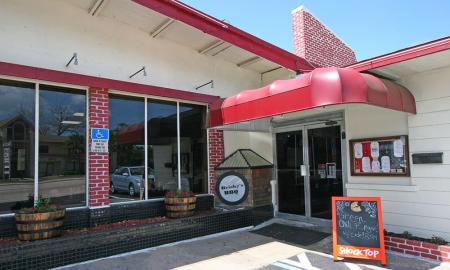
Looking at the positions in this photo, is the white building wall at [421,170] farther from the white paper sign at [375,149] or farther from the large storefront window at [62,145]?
the large storefront window at [62,145]

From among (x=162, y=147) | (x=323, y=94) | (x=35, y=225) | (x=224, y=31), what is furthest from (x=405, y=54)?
(x=35, y=225)

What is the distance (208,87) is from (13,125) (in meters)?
3.99

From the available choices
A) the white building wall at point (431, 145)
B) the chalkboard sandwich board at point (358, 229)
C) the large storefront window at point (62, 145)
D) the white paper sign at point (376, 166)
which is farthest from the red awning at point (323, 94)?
the large storefront window at point (62, 145)

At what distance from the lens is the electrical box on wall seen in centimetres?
529

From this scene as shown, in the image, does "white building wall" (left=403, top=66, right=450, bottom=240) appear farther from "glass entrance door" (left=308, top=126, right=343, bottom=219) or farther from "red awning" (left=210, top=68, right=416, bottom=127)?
"glass entrance door" (left=308, top=126, right=343, bottom=219)

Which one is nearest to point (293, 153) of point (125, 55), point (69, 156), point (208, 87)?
point (208, 87)

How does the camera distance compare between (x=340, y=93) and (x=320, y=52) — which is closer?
(x=340, y=93)

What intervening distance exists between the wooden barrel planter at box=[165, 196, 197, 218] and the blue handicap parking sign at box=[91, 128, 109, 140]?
166cm

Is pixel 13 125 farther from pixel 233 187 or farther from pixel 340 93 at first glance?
pixel 340 93

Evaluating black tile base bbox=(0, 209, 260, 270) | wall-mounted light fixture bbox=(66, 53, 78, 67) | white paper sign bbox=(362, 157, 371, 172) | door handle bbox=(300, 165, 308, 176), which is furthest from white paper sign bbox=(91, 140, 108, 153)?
white paper sign bbox=(362, 157, 371, 172)

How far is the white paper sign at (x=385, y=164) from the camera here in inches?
234

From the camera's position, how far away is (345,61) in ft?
40.6

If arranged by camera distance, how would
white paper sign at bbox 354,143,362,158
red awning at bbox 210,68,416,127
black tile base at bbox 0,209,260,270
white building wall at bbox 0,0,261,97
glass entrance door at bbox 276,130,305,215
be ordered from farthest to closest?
glass entrance door at bbox 276,130,305,215 → white paper sign at bbox 354,143,362,158 → white building wall at bbox 0,0,261,97 → black tile base at bbox 0,209,260,270 → red awning at bbox 210,68,416,127

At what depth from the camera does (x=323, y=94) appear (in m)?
4.61
